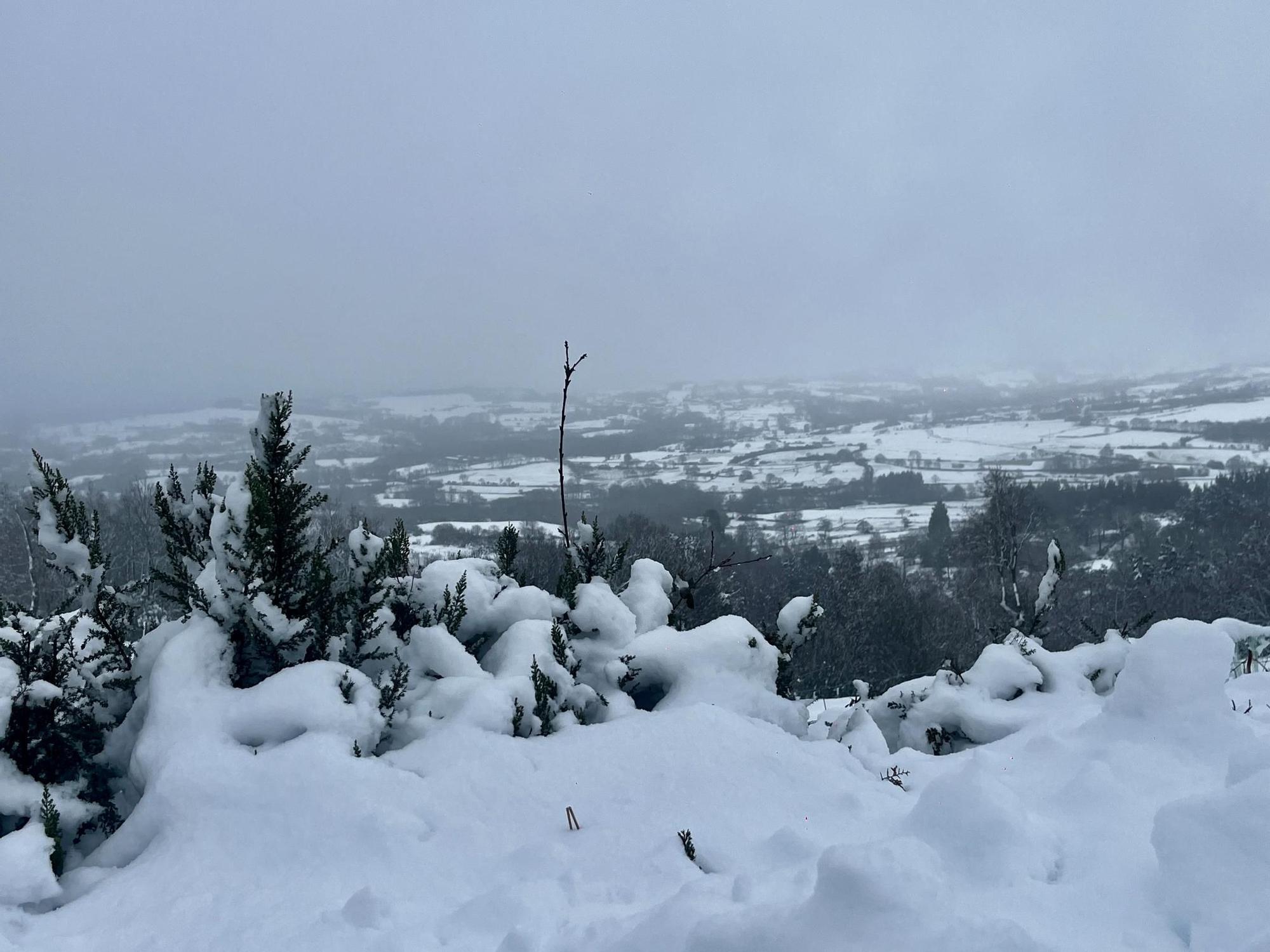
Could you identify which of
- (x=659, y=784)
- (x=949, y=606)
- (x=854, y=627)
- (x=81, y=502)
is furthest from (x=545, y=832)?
(x=949, y=606)

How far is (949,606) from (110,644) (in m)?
44.2

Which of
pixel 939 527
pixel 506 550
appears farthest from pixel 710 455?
pixel 506 550

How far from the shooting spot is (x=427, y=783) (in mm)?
4207

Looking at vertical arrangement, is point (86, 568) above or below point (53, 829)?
above

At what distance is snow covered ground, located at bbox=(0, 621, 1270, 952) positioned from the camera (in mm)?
2578

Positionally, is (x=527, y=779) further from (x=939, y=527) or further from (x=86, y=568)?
(x=939, y=527)

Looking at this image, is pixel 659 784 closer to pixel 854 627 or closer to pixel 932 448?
pixel 854 627

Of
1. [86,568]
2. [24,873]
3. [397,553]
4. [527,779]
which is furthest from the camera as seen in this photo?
[397,553]

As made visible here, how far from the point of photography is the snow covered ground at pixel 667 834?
2578 mm

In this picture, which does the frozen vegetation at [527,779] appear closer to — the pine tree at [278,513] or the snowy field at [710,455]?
the pine tree at [278,513]

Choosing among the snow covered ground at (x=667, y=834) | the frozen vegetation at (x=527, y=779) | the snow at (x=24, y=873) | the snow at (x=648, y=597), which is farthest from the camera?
the snow at (x=648, y=597)

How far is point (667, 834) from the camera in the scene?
3898mm

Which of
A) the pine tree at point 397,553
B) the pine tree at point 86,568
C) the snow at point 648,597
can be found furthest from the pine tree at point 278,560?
the snow at point 648,597

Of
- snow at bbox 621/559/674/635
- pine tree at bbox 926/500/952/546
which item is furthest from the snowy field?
snow at bbox 621/559/674/635
